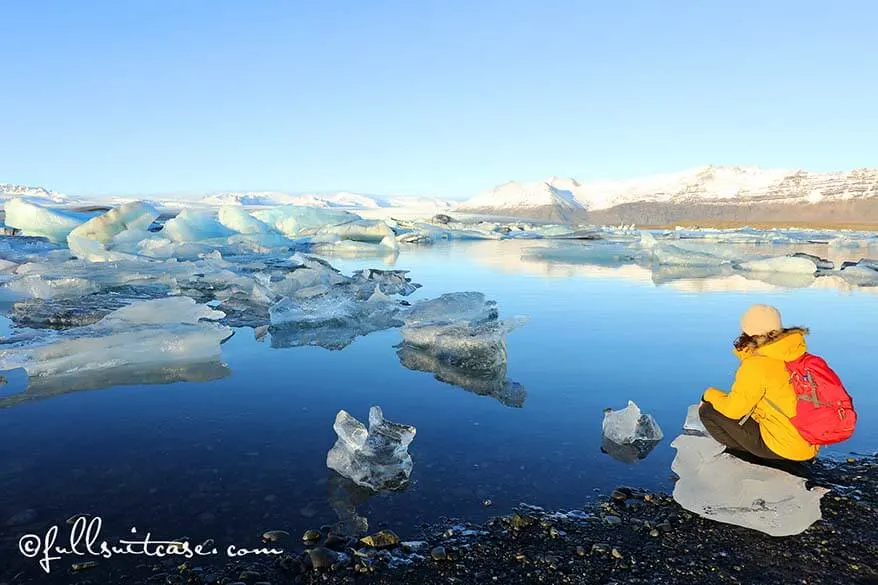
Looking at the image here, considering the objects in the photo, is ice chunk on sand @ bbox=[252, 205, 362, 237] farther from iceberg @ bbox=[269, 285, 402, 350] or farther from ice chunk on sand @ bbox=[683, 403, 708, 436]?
ice chunk on sand @ bbox=[683, 403, 708, 436]

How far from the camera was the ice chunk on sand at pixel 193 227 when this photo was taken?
18.3 meters

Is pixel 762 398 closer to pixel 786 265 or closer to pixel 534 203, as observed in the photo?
pixel 786 265

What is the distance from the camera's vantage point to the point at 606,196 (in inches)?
7146

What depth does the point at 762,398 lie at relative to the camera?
2.65 meters

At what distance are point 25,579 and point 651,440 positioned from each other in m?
3.02

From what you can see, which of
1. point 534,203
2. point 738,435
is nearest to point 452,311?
point 738,435

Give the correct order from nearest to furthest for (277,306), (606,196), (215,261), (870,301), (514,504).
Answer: (514,504), (277,306), (870,301), (215,261), (606,196)

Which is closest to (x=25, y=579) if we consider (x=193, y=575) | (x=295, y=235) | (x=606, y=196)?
(x=193, y=575)

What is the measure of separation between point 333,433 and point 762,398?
2.32 metres

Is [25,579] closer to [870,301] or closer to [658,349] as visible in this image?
[658,349]

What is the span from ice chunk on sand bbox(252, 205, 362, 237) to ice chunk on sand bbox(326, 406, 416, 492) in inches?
932

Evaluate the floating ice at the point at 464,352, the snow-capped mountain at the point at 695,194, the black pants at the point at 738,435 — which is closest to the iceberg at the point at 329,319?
the floating ice at the point at 464,352

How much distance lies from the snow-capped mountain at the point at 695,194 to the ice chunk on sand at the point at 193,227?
135m

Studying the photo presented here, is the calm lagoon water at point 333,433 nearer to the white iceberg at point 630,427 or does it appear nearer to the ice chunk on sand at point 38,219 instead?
the white iceberg at point 630,427
